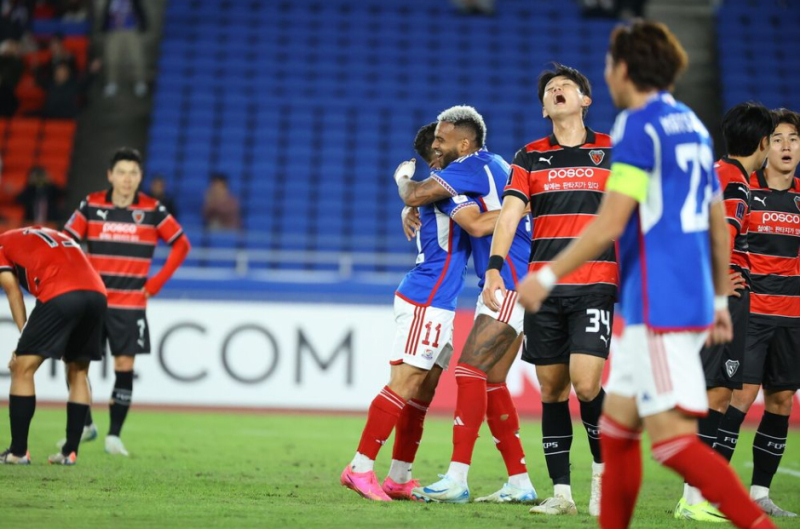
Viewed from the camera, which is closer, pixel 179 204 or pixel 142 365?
pixel 142 365

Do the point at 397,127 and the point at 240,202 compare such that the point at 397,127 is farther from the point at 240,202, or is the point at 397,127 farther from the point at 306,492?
the point at 306,492

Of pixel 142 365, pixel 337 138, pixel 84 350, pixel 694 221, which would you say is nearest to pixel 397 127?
pixel 337 138

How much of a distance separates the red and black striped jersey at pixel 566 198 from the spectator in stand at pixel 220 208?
1130 centimetres

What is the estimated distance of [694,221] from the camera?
13.1ft

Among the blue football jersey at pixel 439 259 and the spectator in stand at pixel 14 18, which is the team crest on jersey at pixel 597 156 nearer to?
the blue football jersey at pixel 439 259

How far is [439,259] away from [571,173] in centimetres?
105

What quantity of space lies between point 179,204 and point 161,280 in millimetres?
9021

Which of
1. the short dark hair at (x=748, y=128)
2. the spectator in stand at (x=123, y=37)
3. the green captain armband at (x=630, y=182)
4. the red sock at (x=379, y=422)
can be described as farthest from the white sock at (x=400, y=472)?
the spectator in stand at (x=123, y=37)

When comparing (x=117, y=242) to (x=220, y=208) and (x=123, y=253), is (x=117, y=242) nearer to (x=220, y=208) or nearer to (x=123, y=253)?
(x=123, y=253)

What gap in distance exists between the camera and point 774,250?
657 cm

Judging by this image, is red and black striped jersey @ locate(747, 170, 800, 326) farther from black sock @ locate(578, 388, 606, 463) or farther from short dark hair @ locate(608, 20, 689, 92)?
short dark hair @ locate(608, 20, 689, 92)

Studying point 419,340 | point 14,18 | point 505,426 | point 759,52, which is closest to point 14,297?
point 419,340

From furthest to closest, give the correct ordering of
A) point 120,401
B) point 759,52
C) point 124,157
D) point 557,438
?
point 759,52 → point 124,157 → point 120,401 → point 557,438

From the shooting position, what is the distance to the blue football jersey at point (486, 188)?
607cm
